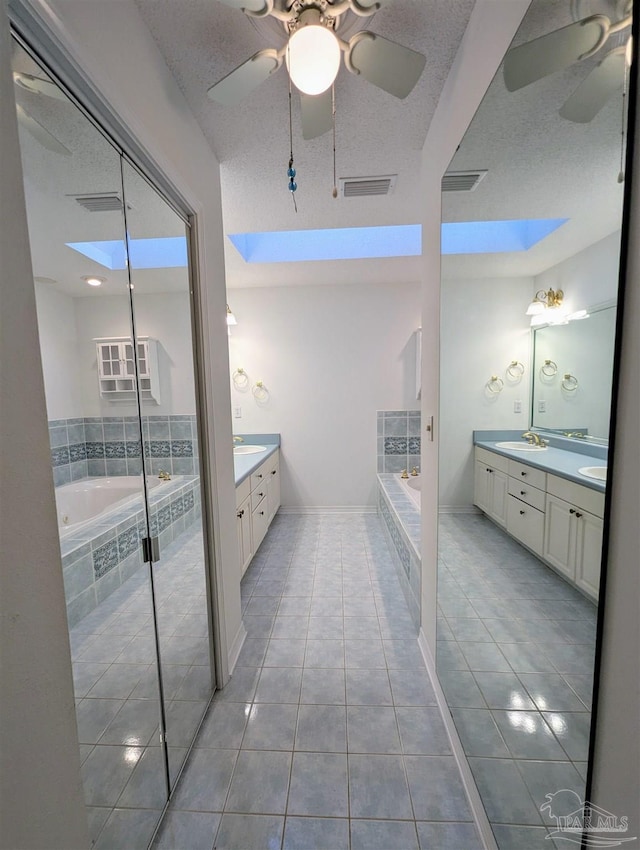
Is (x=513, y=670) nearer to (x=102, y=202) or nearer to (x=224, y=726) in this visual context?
(x=224, y=726)

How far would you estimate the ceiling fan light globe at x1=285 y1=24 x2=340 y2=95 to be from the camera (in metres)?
0.92

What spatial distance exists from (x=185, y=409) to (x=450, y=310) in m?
1.27

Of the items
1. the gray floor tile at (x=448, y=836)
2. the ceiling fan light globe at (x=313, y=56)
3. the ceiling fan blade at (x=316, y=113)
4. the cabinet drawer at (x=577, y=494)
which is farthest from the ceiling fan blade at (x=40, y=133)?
the gray floor tile at (x=448, y=836)

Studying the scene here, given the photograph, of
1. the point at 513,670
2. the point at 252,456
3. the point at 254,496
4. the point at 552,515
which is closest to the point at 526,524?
the point at 552,515

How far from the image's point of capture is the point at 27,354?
20.5 inches

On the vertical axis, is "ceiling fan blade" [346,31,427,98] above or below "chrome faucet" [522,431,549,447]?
above

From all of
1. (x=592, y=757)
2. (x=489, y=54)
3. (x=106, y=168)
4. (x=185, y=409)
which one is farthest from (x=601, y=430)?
(x=106, y=168)

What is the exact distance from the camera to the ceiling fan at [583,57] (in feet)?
1.80

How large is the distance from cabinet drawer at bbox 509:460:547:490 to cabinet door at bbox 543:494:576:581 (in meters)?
0.06

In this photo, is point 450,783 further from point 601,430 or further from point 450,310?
point 450,310

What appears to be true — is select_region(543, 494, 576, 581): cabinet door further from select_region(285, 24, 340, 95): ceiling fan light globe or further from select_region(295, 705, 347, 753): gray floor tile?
select_region(285, 24, 340, 95): ceiling fan light globe

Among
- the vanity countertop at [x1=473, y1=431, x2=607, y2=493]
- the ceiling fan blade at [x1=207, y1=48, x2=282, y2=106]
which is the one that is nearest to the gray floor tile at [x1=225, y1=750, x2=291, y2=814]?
the vanity countertop at [x1=473, y1=431, x2=607, y2=493]

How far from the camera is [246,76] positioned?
1088 millimetres

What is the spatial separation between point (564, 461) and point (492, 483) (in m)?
0.46
